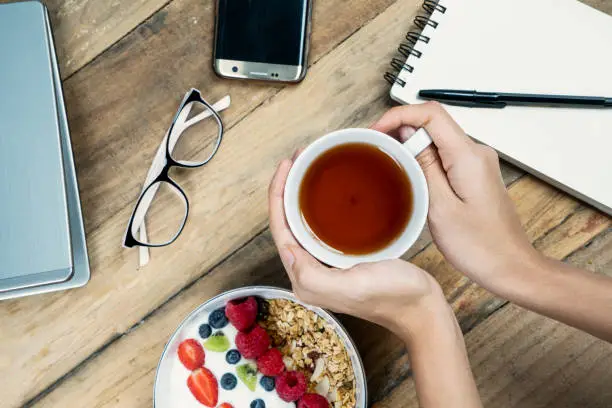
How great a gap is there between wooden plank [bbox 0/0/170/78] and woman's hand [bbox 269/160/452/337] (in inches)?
15.1

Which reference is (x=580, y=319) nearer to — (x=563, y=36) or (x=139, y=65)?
(x=563, y=36)

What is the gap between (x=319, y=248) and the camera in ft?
2.33

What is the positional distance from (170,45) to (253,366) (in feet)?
1.63

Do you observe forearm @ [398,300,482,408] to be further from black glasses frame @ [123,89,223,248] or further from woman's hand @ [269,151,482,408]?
black glasses frame @ [123,89,223,248]

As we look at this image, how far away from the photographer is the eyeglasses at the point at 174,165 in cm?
88

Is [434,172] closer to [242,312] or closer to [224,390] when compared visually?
[242,312]

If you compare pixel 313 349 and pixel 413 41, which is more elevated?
pixel 413 41

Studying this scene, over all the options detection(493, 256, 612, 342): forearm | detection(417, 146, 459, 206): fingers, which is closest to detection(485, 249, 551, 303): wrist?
detection(493, 256, 612, 342): forearm

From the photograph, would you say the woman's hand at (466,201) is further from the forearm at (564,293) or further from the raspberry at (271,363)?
the raspberry at (271,363)

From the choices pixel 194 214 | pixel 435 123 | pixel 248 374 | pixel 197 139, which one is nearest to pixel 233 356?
pixel 248 374

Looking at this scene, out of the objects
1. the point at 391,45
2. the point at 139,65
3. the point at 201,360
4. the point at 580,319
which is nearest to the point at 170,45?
the point at 139,65

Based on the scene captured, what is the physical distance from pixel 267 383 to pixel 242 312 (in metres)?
0.13

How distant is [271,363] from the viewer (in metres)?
0.84

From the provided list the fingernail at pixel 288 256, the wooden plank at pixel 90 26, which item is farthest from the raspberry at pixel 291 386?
the wooden plank at pixel 90 26
